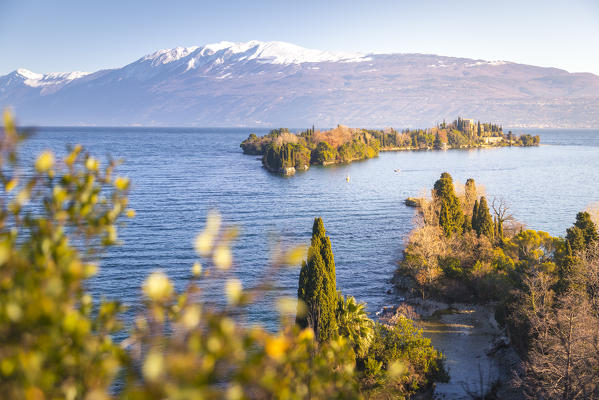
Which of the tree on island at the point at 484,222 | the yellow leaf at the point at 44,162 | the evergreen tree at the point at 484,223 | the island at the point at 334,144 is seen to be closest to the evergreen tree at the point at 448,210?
the tree on island at the point at 484,222

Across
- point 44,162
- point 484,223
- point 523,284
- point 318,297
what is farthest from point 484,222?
point 44,162

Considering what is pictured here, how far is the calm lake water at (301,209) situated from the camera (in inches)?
1501

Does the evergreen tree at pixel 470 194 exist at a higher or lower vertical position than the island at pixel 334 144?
lower

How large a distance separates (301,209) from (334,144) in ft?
268

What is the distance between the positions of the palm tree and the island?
3281 inches

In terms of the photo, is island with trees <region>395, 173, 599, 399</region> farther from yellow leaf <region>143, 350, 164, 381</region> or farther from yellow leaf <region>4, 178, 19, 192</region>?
yellow leaf <region>4, 178, 19, 192</region>

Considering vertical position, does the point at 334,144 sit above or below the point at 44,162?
above

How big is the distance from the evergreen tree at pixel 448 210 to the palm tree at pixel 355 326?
20.0 meters

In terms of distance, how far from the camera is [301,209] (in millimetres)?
64000

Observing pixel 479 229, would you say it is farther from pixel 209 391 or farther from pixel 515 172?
pixel 515 172

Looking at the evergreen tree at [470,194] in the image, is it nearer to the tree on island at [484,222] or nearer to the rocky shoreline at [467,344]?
the tree on island at [484,222]

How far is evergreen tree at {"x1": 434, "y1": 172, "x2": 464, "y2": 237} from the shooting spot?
41031 millimetres

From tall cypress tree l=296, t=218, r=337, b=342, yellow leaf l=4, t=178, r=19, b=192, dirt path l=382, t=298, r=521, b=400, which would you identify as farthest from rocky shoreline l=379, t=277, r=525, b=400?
yellow leaf l=4, t=178, r=19, b=192

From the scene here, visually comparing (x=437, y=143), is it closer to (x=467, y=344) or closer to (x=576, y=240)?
(x=576, y=240)
